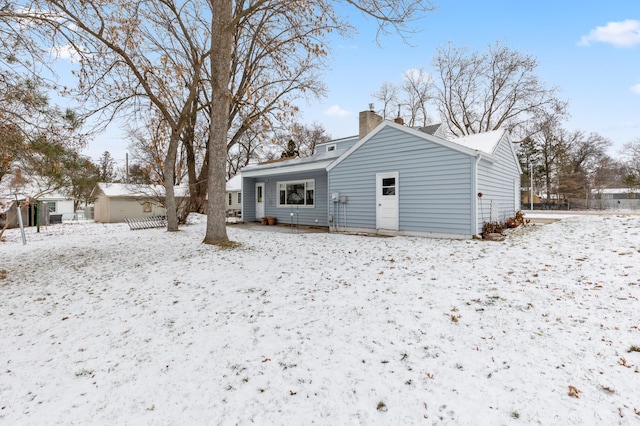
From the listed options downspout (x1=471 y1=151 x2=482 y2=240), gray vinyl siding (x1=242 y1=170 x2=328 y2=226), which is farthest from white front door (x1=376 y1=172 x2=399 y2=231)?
gray vinyl siding (x1=242 y1=170 x2=328 y2=226)

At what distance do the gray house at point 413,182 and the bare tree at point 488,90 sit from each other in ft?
50.9

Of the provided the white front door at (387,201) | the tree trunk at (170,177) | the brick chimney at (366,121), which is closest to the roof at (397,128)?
the white front door at (387,201)

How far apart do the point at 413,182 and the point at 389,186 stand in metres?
0.91

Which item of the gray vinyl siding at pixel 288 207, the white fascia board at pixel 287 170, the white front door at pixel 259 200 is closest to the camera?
the white fascia board at pixel 287 170

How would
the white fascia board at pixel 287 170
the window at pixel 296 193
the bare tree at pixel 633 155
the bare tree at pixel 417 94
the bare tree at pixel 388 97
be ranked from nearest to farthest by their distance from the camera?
the white fascia board at pixel 287 170 → the window at pixel 296 193 → the bare tree at pixel 417 94 → the bare tree at pixel 388 97 → the bare tree at pixel 633 155

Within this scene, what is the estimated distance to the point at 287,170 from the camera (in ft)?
45.1

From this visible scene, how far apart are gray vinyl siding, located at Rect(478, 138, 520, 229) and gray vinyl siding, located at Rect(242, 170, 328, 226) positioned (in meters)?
6.57

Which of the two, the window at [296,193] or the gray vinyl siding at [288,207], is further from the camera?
the window at [296,193]

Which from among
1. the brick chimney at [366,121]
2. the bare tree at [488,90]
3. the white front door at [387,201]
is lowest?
the white front door at [387,201]

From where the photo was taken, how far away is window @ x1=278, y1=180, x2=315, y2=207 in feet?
46.3

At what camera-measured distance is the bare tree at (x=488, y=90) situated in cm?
2339

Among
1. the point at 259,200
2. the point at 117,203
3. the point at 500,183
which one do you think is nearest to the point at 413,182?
the point at 500,183

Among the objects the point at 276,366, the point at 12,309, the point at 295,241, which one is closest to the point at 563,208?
the point at 295,241

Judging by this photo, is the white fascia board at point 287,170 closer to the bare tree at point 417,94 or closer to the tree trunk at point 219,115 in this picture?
the tree trunk at point 219,115
